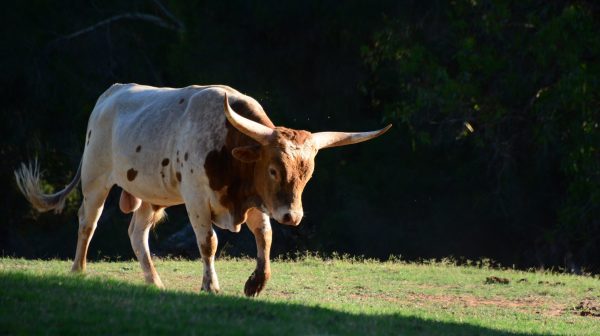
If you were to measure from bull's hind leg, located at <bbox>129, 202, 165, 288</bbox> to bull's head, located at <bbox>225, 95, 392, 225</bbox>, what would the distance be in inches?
76.2

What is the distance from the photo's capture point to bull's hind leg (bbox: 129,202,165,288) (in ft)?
42.4

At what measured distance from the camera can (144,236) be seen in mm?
13250

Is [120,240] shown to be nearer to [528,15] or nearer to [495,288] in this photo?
[528,15]

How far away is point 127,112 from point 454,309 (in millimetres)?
3822

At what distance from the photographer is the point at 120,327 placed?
8.62m

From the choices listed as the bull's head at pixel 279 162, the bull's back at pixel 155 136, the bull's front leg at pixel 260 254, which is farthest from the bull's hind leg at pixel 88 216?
the bull's head at pixel 279 162

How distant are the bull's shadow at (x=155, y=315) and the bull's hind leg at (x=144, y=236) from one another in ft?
7.01

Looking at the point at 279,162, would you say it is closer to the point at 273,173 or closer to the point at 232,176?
the point at 273,173

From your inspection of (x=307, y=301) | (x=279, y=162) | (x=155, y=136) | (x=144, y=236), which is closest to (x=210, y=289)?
(x=307, y=301)

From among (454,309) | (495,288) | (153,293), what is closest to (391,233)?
(495,288)

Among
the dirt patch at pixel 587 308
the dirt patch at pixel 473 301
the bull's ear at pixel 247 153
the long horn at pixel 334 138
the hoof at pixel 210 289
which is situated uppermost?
the long horn at pixel 334 138

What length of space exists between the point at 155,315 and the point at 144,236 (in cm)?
427

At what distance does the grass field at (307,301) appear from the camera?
8.88 m

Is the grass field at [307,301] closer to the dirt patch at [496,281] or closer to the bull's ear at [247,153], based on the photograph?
the dirt patch at [496,281]
